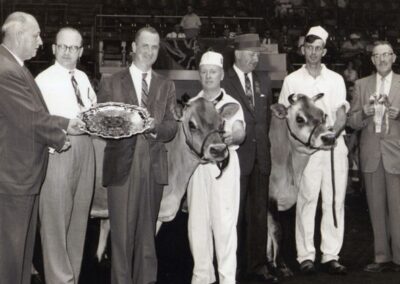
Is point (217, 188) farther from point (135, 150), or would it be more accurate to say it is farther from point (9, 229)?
point (9, 229)

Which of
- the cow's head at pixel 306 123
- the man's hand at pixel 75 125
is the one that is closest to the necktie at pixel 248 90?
the cow's head at pixel 306 123

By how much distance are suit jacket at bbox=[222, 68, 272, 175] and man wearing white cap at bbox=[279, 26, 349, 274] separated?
16.8 inches

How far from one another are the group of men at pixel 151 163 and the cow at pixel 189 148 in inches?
4.4

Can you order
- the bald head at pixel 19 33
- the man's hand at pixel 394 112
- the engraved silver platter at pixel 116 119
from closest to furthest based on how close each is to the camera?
the bald head at pixel 19 33
the engraved silver platter at pixel 116 119
the man's hand at pixel 394 112

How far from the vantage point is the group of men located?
4.18 meters

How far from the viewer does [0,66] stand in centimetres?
414

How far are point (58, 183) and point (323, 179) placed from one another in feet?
8.36

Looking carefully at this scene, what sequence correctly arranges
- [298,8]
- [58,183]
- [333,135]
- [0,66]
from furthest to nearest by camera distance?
[298,8] < [333,135] < [58,183] < [0,66]

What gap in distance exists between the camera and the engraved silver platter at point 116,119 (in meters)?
4.37

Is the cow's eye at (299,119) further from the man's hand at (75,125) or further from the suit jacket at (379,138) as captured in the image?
the man's hand at (75,125)

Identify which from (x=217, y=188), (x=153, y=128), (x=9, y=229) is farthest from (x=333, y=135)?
(x=9, y=229)

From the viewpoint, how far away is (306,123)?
5.70m

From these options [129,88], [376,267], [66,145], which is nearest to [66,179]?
[66,145]

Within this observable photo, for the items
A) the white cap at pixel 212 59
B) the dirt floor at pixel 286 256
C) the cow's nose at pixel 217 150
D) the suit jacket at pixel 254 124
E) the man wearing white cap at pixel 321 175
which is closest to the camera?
the cow's nose at pixel 217 150
